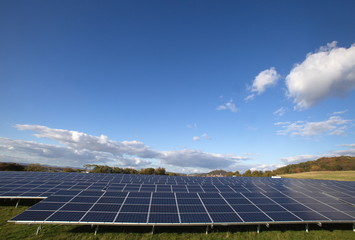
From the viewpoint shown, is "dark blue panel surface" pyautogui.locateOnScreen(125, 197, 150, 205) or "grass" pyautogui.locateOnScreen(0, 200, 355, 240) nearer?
"grass" pyautogui.locateOnScreen(0, 200, 355, 240)

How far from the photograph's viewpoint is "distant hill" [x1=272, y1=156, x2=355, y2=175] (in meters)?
93.1

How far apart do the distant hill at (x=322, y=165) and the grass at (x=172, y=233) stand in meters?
94.7

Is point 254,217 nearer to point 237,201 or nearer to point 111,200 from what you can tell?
point 237,201

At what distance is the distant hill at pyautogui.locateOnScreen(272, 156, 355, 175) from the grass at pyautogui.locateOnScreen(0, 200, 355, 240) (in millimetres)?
94656

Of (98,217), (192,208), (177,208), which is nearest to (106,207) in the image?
(98,217)

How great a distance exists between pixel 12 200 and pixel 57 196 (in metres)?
8.09

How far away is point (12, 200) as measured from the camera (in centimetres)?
1933

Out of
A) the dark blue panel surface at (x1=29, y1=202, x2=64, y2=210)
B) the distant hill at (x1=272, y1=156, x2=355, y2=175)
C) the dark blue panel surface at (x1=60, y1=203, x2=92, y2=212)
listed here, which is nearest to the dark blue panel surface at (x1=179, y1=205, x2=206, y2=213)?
the dark blue panel surface at (x1=60, y1=203, x2=92, y2=212)

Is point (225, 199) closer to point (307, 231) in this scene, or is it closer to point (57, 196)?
point (307, 231)

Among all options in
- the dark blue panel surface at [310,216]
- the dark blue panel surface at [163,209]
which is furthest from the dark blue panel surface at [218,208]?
the dark blue panel surface at [310,216]

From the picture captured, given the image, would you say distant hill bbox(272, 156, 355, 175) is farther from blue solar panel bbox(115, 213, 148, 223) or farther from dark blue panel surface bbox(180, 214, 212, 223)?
blue solar panel bbox(115, 213, 148, 223)

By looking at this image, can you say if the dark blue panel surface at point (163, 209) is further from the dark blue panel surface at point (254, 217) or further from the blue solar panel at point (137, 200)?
the dark blue panel surface at point (254, 217)

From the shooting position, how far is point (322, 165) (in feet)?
347

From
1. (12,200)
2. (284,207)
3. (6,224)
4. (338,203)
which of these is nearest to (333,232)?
(284,207)
